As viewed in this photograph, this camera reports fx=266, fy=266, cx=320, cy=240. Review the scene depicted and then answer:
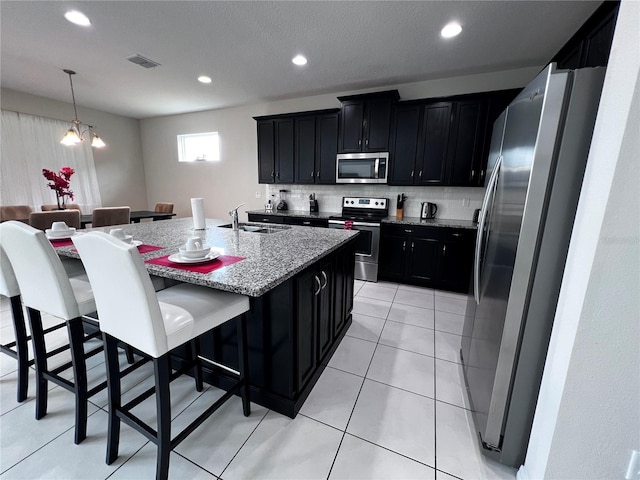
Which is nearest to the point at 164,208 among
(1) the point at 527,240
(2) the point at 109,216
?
(2) the point at 109,216

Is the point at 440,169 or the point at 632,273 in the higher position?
the point at 440,169

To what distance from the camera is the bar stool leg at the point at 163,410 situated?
1.04m

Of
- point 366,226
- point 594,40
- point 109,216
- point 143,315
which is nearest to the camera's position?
point 143,315

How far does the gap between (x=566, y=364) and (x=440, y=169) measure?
292cm

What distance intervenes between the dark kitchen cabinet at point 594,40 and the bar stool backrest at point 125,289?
9.23ft

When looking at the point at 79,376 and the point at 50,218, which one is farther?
the point at 50,218

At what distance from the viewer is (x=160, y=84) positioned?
3.87 metres

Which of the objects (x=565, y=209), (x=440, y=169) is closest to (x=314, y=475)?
(x=565, y=209)

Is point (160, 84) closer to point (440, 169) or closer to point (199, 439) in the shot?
point (440, 169)

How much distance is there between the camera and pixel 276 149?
4.36m

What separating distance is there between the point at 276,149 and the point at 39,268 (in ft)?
11.6

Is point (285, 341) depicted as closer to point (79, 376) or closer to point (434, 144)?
point (79, 376)

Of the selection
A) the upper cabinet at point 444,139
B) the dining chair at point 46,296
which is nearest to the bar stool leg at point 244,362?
the dining chair at point 46,296

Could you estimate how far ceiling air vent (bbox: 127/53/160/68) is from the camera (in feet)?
9.96
